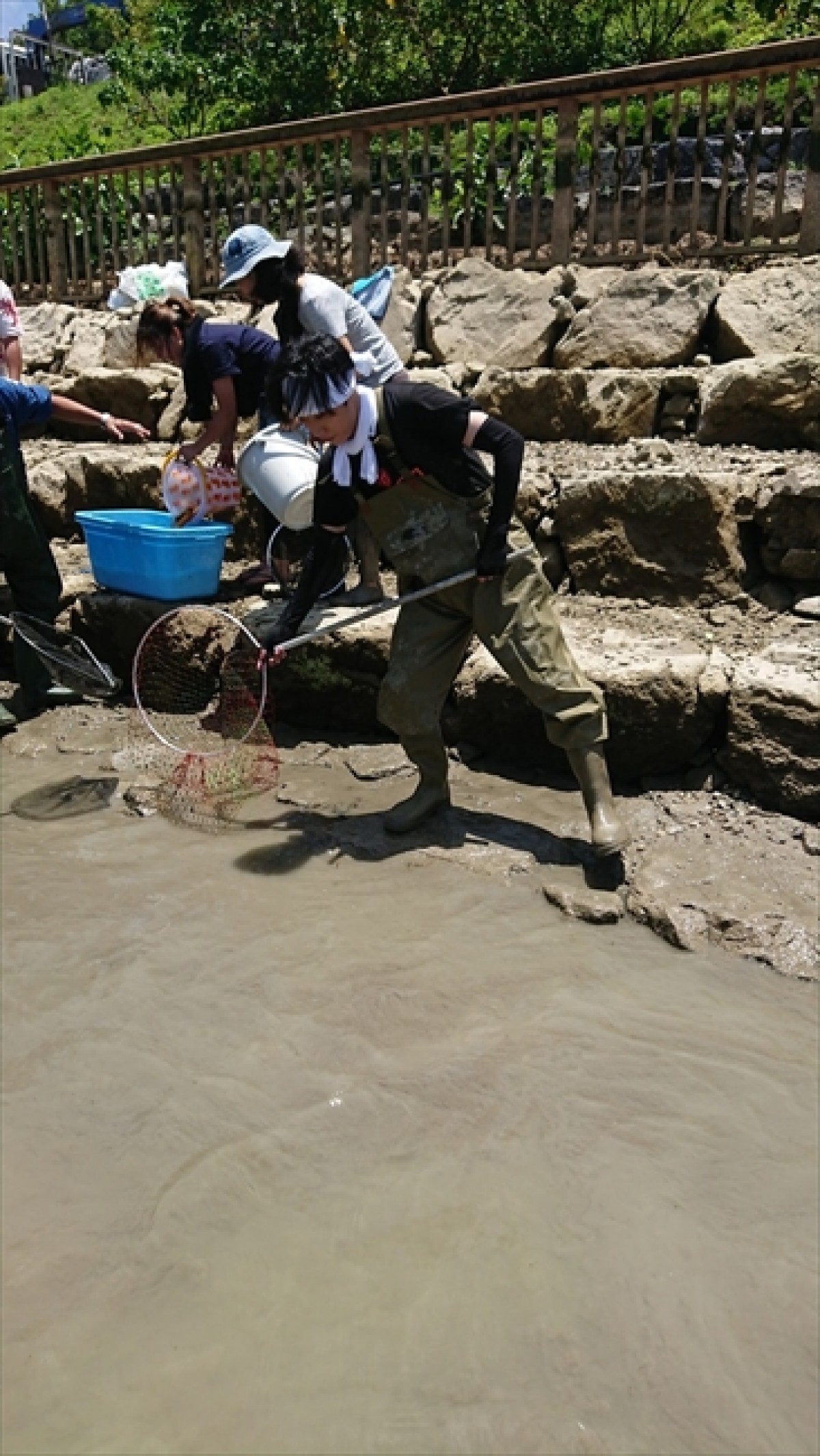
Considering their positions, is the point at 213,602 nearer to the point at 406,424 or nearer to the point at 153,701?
the point at 153,701

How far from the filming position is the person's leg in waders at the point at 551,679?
390 cm

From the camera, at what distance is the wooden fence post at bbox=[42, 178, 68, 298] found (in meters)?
9.75

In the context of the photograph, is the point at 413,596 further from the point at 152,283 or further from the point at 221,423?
the point at 152,283

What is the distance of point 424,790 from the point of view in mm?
4367

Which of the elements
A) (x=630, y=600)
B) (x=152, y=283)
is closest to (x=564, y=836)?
(x=630, y=600)

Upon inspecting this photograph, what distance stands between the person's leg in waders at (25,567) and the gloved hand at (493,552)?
108 inches

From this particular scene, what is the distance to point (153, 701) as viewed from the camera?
18.6 feet

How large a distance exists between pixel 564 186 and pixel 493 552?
181 inches

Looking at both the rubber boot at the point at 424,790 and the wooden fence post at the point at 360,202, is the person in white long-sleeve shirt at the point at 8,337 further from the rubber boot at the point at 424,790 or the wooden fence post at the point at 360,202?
the wooden fence post at the point at 360,202

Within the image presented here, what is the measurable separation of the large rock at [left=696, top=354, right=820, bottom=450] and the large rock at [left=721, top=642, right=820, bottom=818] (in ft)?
5.86

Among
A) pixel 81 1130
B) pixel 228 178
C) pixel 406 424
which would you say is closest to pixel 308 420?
pixel 406 424

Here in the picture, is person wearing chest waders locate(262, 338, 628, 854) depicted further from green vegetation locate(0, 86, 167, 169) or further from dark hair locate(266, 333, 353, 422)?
green vegetation locate(0, 86, 167, 169)

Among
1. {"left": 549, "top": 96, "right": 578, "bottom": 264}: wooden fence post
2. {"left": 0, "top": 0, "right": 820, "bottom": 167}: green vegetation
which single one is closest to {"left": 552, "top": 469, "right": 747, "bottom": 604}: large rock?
{"left": 549, "top": 96, "right": 578, "bottom": 264}: wooden fence post

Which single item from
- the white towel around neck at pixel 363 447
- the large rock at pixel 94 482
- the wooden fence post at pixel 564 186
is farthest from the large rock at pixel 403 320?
the white towel around neck at pixel 363 447
